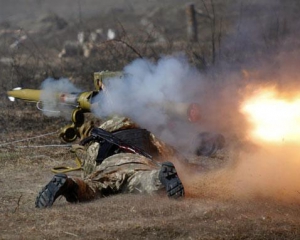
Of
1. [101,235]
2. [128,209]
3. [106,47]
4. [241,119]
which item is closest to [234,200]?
[128,209]

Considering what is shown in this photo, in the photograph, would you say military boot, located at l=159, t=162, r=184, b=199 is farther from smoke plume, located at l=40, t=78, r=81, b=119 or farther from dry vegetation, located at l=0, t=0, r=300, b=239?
smoke plume, located at l=40, t=78, r=81, b=119

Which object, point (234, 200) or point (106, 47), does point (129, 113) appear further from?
point (106, 47)

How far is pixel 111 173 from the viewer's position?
861 cm

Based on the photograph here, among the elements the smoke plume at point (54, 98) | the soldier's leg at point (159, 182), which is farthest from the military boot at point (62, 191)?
the smoke plume at point (54, 98)

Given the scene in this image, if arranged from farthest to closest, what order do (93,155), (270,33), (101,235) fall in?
(270,33) → (93,155) → (101,235)

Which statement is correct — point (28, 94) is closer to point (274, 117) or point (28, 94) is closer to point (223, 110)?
point (223, 110)

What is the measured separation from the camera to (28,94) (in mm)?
13758

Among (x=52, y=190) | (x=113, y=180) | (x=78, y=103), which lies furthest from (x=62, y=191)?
(x=78, y=103)

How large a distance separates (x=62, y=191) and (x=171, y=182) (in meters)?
1.06

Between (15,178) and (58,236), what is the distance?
3.46 meters

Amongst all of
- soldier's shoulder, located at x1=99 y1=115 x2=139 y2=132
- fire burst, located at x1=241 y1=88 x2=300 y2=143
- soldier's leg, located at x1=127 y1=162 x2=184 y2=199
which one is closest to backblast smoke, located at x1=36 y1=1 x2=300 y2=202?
fire burst, located at x1=241 y1=88 x2=300 y2=143

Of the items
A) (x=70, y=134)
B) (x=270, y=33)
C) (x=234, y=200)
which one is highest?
(x=270, y=33)

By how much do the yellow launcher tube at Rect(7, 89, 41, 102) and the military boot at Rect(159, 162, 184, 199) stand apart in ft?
19.2

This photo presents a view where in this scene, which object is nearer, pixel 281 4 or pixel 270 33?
pixel 270 33
